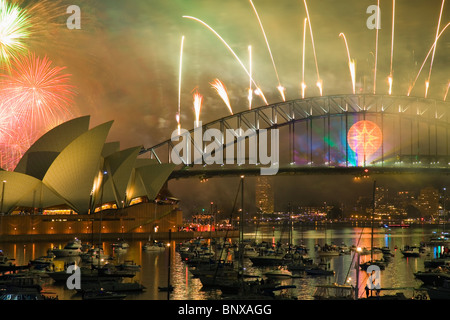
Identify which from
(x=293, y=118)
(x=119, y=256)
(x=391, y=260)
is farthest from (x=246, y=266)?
(x=293, y=118)

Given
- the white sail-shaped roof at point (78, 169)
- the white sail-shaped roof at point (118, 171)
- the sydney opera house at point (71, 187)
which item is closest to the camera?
the white sail-shaped roof at point (78, 169)

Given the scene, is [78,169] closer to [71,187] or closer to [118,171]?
[71,187]

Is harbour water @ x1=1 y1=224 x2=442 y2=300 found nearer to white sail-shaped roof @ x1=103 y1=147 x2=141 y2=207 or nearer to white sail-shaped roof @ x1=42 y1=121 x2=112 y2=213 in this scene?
white sail-shaped roof @ x1=42 y1=121 x2=112 y2=213

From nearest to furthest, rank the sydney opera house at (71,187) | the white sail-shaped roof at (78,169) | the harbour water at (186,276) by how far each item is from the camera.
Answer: the harbour water at (186,276), the white sail-shaped roof at (78,169), the sydney opera house at (71,187)

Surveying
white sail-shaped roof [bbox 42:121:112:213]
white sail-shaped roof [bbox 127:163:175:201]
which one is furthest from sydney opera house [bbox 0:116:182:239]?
white sail-shaped roof [bbox 127:163:175:201]

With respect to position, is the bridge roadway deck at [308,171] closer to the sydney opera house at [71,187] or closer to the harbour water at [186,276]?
the sydney opera house at [71,187]

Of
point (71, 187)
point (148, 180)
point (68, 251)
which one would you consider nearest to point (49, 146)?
point (71, 187)

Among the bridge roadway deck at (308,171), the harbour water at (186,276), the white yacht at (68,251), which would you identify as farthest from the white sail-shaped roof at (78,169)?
the bridge roadway deck at (308,171)
